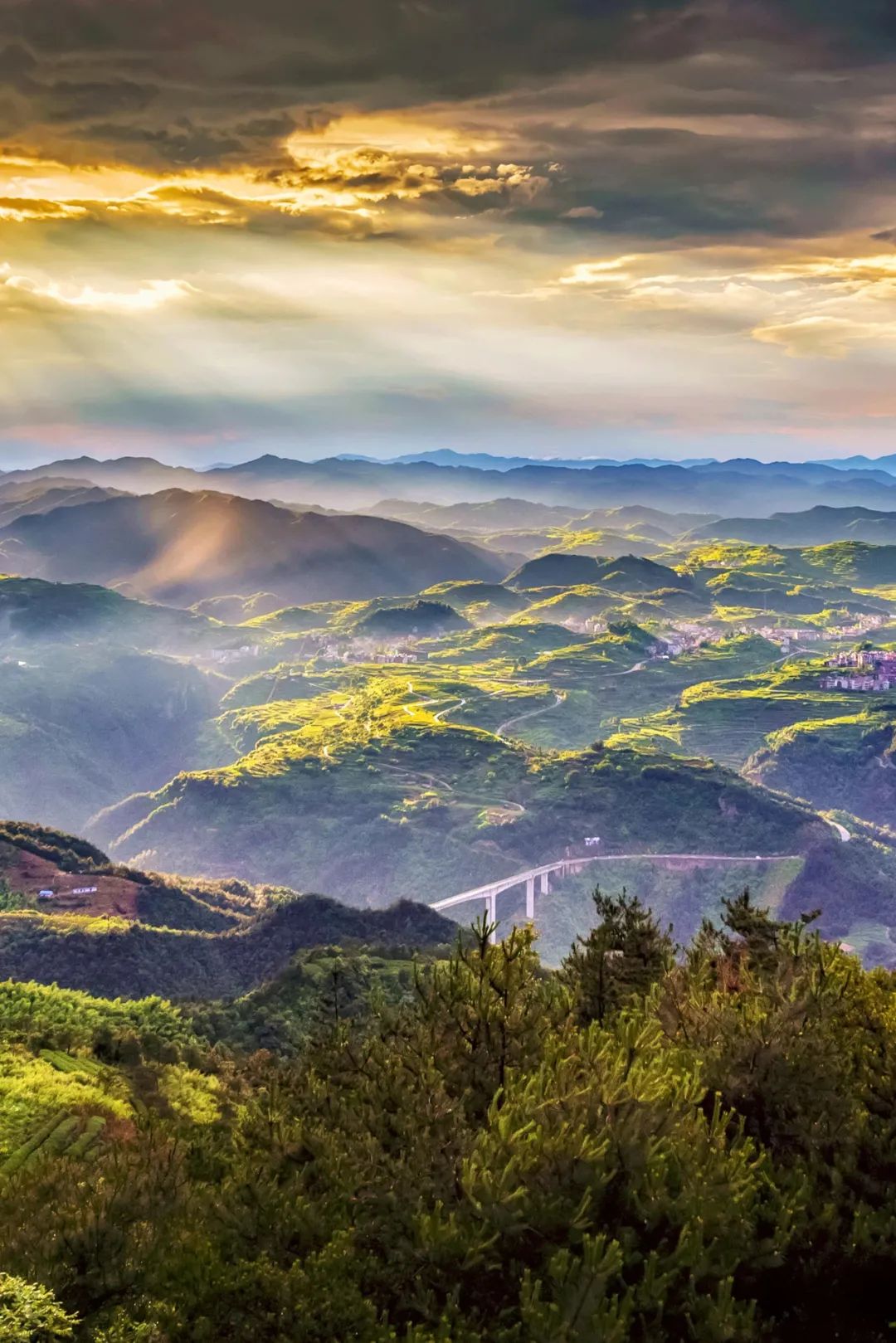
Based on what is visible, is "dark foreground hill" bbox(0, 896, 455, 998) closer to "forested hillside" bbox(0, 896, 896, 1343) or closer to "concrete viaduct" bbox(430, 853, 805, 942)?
"forested hillside" bbox(0, 896, 896, 1343)

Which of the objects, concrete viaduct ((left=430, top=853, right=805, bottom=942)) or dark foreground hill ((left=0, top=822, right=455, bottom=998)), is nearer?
dark foreground hill ((left=0, top=822, right=455, bottom=998))

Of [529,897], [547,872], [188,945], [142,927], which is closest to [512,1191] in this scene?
[142,927]

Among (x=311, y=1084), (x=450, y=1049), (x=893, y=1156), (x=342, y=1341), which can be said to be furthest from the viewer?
(x=311, y=1084)

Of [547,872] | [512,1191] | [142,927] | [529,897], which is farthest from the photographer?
[547,872]

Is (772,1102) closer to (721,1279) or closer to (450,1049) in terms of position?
(721,1279)

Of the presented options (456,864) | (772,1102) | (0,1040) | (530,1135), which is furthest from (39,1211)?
(456,864)

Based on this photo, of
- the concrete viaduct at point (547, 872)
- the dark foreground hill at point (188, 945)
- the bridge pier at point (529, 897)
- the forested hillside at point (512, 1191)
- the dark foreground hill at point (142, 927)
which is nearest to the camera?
the forested hillside at point (512, 1191)

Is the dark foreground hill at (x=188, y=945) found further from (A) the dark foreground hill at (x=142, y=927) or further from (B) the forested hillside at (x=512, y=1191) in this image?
(B) the forested hillside at (x=512, y=1191)

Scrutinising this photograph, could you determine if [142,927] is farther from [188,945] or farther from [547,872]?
[547,872]

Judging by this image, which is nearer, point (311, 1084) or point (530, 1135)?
point (530, 1135)

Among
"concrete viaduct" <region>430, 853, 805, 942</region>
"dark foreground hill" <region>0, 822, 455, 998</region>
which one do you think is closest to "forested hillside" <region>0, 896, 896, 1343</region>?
"dark foreground hill" <region>0, 822, 455, 998</region>

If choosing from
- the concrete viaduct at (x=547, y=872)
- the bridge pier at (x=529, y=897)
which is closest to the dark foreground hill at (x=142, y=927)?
the concrete viaduct at (x=547, y=872)
